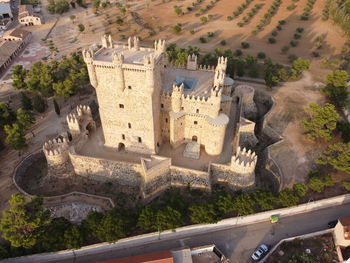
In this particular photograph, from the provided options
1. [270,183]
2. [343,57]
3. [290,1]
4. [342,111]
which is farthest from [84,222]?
[290,1]

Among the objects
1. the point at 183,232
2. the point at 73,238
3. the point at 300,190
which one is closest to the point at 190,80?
the point at 300,190

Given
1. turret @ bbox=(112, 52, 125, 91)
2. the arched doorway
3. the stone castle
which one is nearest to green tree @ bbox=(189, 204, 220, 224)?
the stone castle

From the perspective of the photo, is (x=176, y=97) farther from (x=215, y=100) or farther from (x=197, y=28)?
(x=197, y=28)

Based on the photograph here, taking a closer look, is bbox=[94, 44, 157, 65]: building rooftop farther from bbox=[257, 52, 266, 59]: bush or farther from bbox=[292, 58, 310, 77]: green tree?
bbox=[257, 52, 266, 59]: bush

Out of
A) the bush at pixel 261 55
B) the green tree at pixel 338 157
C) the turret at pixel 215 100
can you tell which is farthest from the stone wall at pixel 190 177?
the bush at pixel 261 55

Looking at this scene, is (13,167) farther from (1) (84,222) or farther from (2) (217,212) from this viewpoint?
(2) (217,212)
